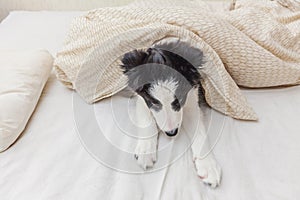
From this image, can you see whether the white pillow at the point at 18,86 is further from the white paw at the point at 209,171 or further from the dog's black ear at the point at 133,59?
the white paw at the point at 209,171

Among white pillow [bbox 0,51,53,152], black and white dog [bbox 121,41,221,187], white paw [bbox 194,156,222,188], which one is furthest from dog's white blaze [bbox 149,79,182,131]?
white pillow [bbox 0,51,53,152]

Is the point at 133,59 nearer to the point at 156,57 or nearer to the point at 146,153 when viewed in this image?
the point at 156,57

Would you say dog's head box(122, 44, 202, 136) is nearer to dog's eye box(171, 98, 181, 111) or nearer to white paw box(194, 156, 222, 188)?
dog's eye box(171, 98, 181, 111)

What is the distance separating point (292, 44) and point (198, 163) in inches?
23.4

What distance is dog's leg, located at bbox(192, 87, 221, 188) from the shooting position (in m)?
0.67

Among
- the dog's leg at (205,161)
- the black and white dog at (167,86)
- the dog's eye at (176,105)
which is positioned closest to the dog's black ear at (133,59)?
the black and white dog at (167,86)

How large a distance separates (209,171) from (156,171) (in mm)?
126

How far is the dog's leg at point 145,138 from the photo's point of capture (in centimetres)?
72

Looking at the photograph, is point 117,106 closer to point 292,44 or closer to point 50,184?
point 50,184

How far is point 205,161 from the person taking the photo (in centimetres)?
71

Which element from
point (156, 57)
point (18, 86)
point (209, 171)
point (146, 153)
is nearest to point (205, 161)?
point (209, 171)

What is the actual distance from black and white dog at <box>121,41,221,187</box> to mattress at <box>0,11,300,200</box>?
1.2 inches

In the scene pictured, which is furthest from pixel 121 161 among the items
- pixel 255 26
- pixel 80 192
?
pixel 255 26

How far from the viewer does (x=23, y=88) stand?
0.86 meters
